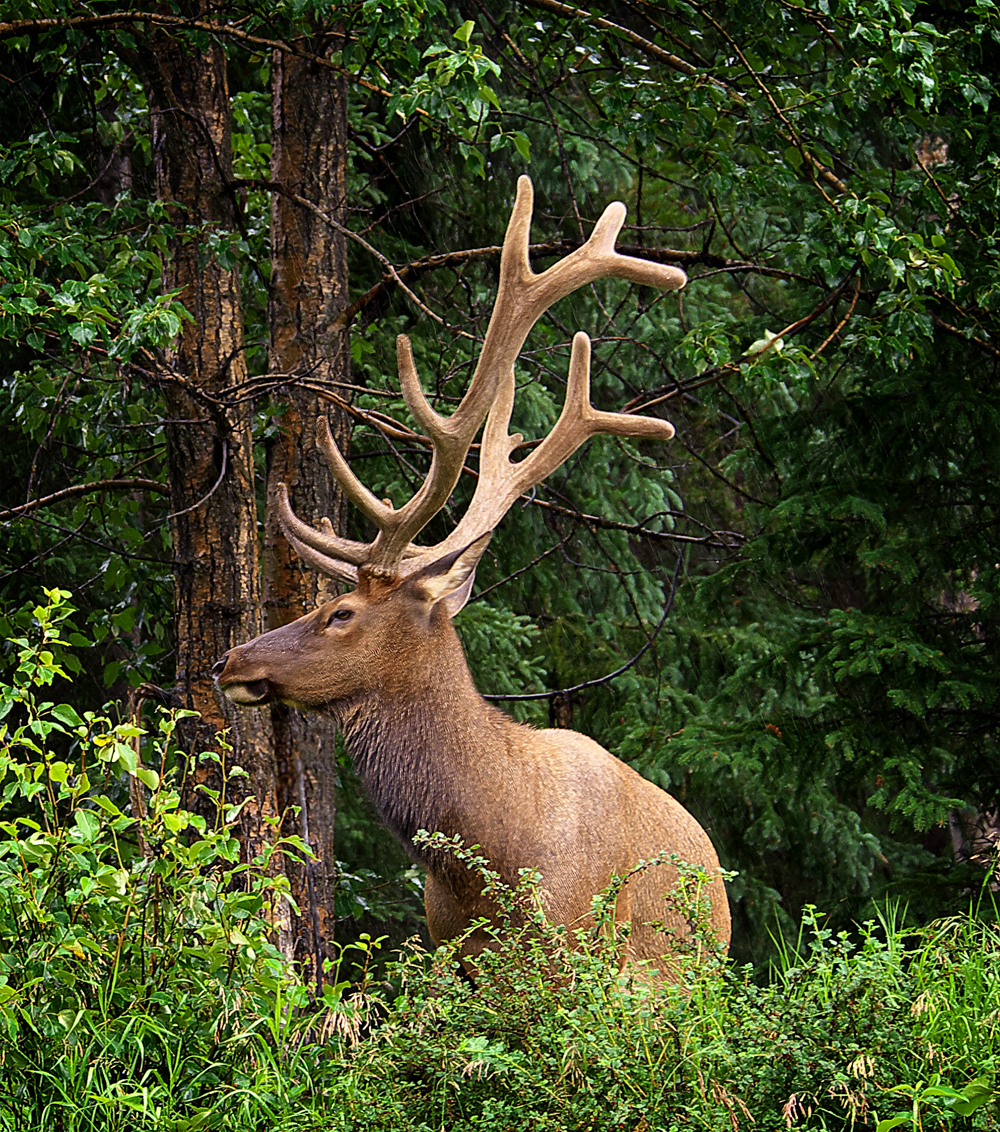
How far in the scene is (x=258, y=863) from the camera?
3.66 m

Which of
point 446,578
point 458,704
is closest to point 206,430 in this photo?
point 446,578

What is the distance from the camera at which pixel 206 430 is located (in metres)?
5.06

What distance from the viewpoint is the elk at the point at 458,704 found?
4270 millimetres

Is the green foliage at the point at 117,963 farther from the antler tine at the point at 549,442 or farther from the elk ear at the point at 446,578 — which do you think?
the antler tine at the point at 549,442

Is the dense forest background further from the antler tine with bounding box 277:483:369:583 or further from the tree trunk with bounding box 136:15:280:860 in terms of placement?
the antler tine with bounding box 277:483:369:583

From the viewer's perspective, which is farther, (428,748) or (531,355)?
(531,355)

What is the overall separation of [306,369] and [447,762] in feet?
5.50

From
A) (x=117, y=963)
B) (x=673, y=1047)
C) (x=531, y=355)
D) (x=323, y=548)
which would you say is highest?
(x=531, y=355)

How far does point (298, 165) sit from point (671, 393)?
5.73ft

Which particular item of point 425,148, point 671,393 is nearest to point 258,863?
point 671,393

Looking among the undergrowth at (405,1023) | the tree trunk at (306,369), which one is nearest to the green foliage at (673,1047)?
the undergrowth at (405,1023)

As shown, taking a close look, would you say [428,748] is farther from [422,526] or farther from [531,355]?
Result: [531,355]

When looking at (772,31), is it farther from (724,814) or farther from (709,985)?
(724,814)

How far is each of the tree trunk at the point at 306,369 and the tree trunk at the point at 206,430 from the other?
0.20 meters
